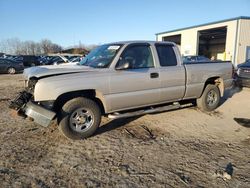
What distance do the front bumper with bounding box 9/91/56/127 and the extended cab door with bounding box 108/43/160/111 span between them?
4.36ft

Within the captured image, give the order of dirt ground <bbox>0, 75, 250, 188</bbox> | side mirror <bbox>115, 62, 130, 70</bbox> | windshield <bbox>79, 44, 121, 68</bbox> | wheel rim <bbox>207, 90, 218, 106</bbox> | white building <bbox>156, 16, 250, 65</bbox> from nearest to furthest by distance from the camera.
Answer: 1. dirt ground <bbox>0, 75, 250, 188</bbox>
2. side mirror <bbox>115, 62, 130, 70</bbox>
3. windshield <bbox>79, 44, 121, 68</bbox>
4. wheel rim <bbox>207, 90, 218, 106</bbox>
5. white building <bbox>156, 16, 250, 65</bbox>

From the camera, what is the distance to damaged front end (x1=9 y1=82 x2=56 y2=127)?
4305 millimetres

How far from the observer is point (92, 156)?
411 cm

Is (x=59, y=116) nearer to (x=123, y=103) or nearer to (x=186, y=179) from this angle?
(x=123, y=103)

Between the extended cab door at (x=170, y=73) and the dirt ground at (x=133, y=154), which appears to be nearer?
the dirt ground at (x=133, y=154)

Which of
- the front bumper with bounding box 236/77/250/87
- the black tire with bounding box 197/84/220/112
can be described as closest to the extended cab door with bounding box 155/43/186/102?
the black tire with bounding box 197/84/220/112

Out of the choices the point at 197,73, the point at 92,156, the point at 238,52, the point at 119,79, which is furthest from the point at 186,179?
the point at 238,52

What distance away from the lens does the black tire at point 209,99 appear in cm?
693

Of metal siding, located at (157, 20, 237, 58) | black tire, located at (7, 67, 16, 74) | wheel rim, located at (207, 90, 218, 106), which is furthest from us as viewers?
metal siding, located at (157, 20, 237, 58)

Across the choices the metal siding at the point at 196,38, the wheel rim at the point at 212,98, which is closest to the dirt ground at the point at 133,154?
the wheel rim at the point at 212,98

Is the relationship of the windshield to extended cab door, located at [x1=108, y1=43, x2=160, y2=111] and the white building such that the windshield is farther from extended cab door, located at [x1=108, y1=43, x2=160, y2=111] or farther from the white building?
the white building

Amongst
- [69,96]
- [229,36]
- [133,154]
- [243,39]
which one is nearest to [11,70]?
[69,96]

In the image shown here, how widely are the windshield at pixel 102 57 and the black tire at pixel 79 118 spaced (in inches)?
36.0

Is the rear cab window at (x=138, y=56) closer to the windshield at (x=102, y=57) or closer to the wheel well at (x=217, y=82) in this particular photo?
the windshield at (x=102, y=57)
